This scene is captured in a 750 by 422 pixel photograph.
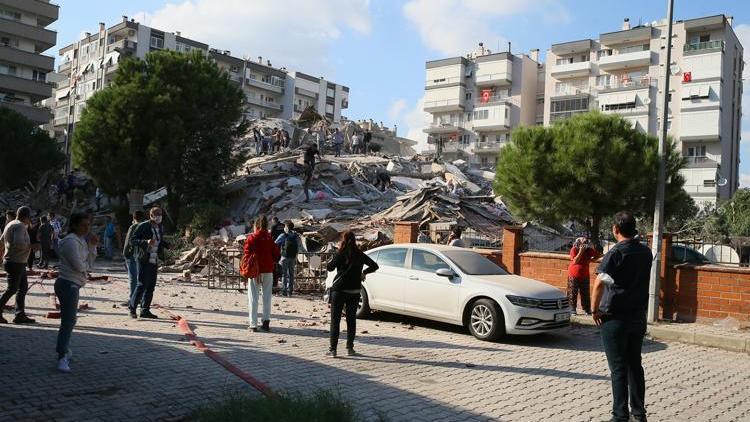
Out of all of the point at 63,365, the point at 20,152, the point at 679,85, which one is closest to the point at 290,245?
the point at 63,365

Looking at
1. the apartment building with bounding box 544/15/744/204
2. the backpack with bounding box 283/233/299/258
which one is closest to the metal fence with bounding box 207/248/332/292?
the backpack with bounding box 283/233/299/258

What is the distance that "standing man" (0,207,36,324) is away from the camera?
357 inches

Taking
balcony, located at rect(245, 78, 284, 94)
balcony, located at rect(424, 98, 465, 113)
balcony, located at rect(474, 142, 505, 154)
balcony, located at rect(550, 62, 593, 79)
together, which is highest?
balcony, located at rect(245, 78, 284, 94)

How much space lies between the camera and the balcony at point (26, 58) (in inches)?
2516

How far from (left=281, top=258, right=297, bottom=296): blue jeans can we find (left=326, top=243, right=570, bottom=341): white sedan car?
4.02 metres

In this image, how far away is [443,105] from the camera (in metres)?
84.4

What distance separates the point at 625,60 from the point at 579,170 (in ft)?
181

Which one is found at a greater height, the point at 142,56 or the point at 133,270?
the point at 142,56

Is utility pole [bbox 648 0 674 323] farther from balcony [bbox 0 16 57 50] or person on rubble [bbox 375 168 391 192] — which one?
balcony [bbox 0 16 57 50]

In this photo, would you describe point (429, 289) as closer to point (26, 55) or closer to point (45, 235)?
point (45, 235)

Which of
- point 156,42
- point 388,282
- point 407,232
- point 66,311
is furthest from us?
point 156,42

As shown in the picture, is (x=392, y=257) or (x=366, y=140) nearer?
(x=392, y=257)

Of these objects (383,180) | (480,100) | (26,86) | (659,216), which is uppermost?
(480,100)

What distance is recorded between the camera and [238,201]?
31.6 m
